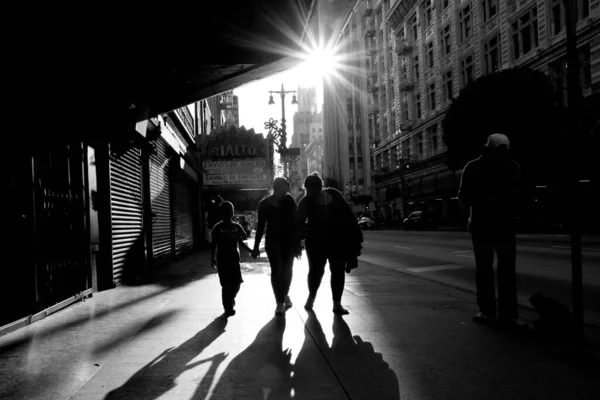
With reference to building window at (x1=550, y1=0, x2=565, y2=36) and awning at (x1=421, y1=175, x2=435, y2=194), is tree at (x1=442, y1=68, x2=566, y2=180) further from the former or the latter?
awning at (x1=421, y1=175, x2=435, y2=194)

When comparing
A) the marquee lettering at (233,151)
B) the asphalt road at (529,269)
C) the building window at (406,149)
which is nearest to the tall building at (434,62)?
the building window at (406,149)

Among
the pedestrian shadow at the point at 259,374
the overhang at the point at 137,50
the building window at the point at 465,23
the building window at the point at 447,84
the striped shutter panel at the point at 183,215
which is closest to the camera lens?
Result: the pedestrian shadow at the point at 259,374

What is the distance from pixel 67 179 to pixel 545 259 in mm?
10223

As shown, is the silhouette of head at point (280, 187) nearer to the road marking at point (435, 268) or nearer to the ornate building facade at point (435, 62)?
the road marking at point (435, 268)

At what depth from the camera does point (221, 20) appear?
716 centimetres

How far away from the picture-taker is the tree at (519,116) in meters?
25.2

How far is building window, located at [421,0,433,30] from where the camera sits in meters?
46.6

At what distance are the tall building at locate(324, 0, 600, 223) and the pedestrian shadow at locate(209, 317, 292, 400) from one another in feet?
84.2

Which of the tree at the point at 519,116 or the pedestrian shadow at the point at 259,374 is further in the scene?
the tree at the point at 519,116

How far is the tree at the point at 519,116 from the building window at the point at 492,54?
9968mm

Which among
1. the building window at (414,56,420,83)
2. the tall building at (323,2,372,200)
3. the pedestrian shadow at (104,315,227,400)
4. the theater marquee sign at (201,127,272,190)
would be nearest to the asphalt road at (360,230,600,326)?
the pedestrian shadow at (104,315,227,400)

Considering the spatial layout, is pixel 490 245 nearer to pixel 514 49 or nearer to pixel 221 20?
pixel 221 20

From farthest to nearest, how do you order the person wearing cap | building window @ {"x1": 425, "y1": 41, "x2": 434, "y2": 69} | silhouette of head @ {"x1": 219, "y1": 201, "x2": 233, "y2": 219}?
building window @ {"x1": 425, "y1": 41, "x2": 434, "y2": 69} → silhouette of head @ {"x1": 219, "y1": 201, "x2": 233, "y2": 219} → the person wearing cap

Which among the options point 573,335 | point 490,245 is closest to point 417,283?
point 490,245
